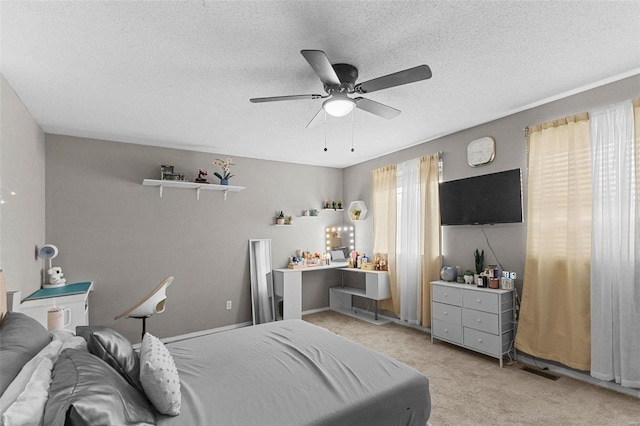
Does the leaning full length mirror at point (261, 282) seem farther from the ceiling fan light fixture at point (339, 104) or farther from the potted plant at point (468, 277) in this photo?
the ceiling fan light fixture at point (339, 104)

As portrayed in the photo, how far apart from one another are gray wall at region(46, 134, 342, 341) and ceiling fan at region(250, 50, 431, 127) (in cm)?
278

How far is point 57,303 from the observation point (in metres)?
3.04

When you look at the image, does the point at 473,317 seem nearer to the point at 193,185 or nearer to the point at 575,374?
the point at 575,374

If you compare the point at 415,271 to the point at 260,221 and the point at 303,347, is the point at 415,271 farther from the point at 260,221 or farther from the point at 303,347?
the point at 303,347

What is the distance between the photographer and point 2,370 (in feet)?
4.05

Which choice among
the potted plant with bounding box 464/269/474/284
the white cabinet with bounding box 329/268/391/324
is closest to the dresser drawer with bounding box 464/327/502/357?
the potted plant with bounding box 464/269/474/284

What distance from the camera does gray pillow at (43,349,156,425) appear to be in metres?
1.08

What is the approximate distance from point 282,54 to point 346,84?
0.51 m

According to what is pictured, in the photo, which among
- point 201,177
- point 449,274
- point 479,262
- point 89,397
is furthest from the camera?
point 201,177

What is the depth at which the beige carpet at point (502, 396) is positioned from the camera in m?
2.46

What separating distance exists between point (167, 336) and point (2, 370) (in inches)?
139

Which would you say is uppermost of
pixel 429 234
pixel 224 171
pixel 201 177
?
pixel 224 171

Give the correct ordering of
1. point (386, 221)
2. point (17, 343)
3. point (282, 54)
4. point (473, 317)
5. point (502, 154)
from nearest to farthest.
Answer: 1. point (17, 343)
2. point (282, 54)
3. point (473, 317)
4. point (502, 154)
5. point (386, 221)

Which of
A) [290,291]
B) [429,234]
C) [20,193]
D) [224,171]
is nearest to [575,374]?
[429,234]
